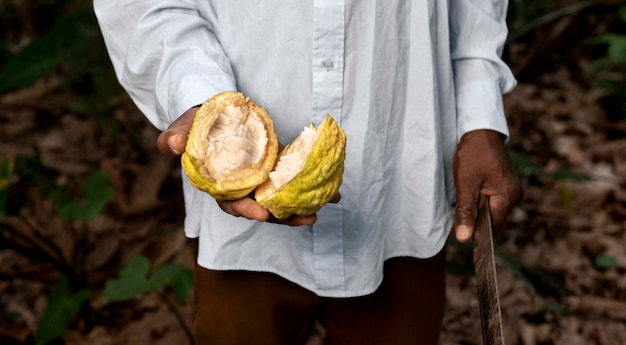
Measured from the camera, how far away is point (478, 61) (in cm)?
112

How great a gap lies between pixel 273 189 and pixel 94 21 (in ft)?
6.13

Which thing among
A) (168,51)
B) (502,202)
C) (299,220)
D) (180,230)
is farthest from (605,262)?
(168,51)

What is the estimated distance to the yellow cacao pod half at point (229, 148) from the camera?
0.82 metres

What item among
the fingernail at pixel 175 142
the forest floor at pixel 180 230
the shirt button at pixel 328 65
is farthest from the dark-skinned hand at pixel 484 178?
the forest floor at pixel 180 230

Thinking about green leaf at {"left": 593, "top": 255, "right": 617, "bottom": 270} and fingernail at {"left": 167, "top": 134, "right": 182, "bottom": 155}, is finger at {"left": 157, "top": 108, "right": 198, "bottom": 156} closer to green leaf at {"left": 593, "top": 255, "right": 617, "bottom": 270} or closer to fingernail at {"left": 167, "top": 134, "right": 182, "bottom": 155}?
fingernail at {"left": 167, "top": 134, "right": 182, "bottom": 155}

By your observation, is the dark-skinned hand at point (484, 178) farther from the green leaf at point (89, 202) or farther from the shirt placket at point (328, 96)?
the green leaf at point (89, 202)

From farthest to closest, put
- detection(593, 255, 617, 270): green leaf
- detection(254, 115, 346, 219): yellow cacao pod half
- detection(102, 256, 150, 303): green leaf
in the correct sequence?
detection(593, 255, 617, 270): green leaf → detection(102, 256, 150, 303): green leaf → detection(254, 115, 346, 219): yellow cacao pod half

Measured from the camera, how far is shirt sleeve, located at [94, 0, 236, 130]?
95 cm

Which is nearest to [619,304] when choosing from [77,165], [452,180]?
[452,180]

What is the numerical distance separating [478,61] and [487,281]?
411mm

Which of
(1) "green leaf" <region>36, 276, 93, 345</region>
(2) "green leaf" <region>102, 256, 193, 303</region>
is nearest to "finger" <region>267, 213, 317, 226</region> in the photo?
(2) "green leaf" <region>102, 256, 193, 303</region>

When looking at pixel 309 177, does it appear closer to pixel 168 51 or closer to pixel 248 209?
pixel 248 209

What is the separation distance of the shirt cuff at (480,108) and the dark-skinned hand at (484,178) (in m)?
0.02

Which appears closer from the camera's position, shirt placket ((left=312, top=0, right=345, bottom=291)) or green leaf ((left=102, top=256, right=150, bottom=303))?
shirt placket ((left=312, top=0, right=345, bottom=291))
